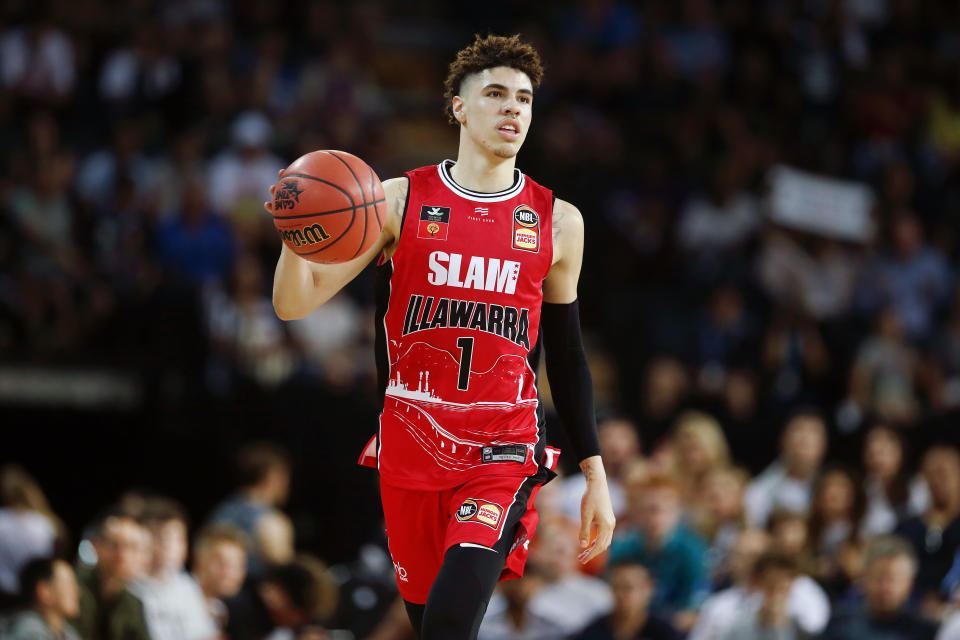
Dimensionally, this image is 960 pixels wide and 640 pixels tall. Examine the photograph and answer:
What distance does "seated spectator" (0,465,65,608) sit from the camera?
9.23m

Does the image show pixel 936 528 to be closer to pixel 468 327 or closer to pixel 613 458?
pixel 613 458

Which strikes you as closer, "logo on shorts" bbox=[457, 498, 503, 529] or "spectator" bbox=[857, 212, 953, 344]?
"logo on shorts" bbox=[457, 498, 503, 529]

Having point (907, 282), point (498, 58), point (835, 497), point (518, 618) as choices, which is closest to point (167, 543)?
point (518, 618)

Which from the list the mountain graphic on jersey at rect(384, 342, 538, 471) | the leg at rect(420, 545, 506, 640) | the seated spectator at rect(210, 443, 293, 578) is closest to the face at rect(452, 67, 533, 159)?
the mountain graphic on jersey at rect(384, 342, 538, 471)

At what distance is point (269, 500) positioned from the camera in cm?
995

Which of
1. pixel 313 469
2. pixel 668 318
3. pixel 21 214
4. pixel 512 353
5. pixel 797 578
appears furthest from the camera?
pixel 668 318

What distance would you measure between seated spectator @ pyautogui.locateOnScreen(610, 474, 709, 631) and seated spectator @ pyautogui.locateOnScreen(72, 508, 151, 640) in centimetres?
314

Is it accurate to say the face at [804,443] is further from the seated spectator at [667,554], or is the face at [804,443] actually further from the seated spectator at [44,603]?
the seated spectator at [44,603]

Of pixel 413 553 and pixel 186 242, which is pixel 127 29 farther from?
pixel 413 553

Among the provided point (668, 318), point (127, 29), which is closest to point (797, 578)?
point (668, 318)

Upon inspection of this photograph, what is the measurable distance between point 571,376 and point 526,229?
0.66 m

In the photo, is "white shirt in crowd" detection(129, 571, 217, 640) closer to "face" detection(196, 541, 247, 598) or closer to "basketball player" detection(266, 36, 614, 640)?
"face" detection(196, 541, 247, 598)

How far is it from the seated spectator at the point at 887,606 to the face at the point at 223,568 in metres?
3.69

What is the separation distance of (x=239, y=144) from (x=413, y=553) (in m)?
8.60
